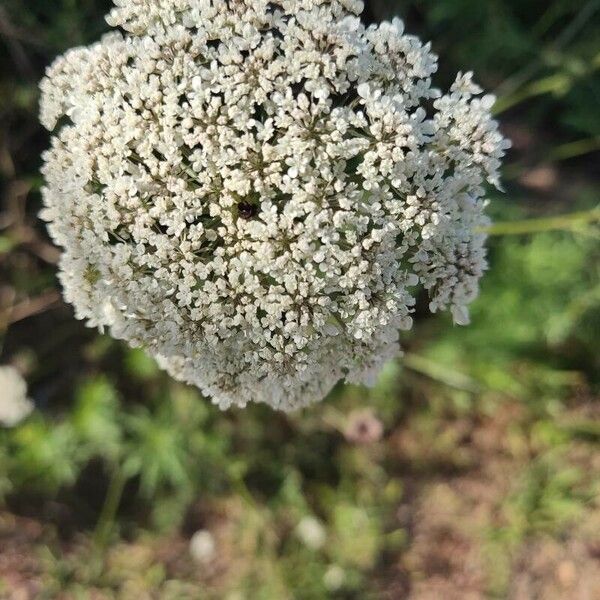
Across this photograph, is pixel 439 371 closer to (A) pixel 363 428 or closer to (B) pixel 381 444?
(A) pixel 363 428

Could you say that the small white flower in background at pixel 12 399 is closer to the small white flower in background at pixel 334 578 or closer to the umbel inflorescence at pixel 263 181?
the umbel inflorescence at pixel 263 181

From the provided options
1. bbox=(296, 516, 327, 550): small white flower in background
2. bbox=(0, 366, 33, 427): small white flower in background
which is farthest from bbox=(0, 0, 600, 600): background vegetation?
bbox=(0, 366, 33, 427): small white flower in background

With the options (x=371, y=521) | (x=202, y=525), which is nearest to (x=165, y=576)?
(x=202, y=525)

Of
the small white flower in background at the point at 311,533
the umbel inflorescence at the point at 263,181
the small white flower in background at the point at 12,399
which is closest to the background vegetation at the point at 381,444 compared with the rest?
the small white flower in background at the point at 311,533

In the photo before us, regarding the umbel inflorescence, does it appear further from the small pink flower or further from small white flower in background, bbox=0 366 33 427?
the small pink flower

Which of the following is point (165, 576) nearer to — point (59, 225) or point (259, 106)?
point (59, 225)

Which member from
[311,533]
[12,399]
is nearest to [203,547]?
[311,533]
